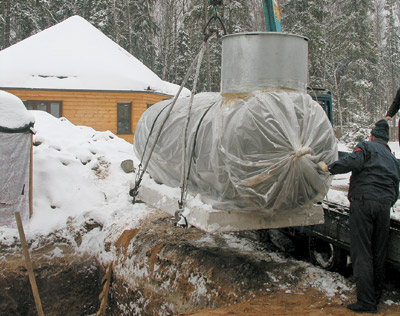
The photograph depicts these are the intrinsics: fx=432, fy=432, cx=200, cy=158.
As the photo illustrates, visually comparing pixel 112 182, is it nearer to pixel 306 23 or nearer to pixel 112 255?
pixel 112 255

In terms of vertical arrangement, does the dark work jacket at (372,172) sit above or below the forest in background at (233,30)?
below

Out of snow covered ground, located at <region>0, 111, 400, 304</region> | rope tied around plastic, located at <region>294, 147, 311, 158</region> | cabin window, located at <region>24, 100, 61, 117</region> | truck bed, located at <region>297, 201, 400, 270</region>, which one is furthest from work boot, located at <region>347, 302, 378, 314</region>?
cabin window, located at <region>24, 100, 61, 117</region>

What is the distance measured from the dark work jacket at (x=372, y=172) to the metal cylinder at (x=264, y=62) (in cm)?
98

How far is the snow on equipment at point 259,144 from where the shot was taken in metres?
4.34

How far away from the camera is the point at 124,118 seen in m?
18.8

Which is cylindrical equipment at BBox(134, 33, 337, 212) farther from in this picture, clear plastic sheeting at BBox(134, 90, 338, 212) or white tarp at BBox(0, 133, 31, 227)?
white tarp at BBox(0, 133, 31, 227)

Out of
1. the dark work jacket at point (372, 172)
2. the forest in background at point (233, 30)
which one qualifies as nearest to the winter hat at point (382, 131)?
the dark work jacket at point (372, 172)

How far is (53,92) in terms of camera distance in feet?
57.5

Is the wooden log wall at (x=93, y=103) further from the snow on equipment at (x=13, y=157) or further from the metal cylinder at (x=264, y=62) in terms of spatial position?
the metal cylinder at (x=264, y=62)

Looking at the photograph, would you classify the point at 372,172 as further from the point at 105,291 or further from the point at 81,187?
the point at 81,187

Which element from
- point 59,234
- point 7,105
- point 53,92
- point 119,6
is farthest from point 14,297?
point 119,6

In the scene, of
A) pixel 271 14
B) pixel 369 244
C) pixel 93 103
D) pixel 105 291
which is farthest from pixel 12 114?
pixel 93 103

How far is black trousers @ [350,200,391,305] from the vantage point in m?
4.60

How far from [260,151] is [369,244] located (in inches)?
63.5
